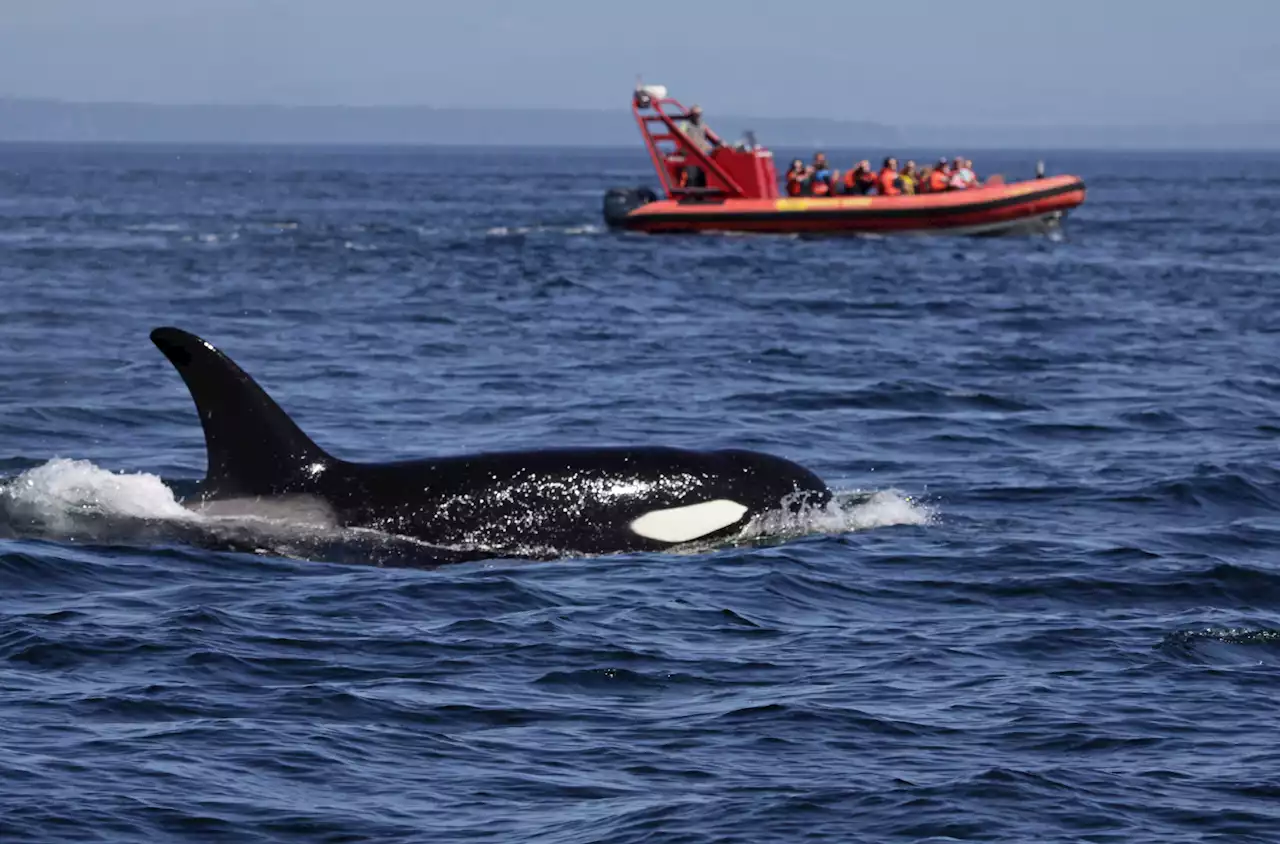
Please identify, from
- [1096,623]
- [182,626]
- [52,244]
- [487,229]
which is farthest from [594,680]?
[487,229]

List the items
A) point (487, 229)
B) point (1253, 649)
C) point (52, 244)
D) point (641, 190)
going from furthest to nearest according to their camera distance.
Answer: point (487, 229), point (641, 190), point (52, 244), point (1253, 649)

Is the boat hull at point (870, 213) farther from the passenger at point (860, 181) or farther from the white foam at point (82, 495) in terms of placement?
the white foam at point (82, 495)

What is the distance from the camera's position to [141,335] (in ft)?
87.6

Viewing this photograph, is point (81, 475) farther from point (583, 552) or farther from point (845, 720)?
point (845, 720)

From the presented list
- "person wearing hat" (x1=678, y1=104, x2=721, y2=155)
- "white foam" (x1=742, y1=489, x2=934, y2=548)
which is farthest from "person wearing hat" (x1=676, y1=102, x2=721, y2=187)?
"white foam" (x1=742, y1=489, x2=934, y2=548)

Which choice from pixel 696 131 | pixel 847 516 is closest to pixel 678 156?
pixel 696 131

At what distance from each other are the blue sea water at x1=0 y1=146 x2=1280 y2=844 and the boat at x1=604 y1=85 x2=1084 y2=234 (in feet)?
78.3

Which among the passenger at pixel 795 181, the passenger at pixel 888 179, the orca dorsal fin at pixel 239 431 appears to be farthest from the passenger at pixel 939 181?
the orca dorsal fin at pixel 239 431

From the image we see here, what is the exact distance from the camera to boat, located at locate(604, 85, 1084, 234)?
5025cm

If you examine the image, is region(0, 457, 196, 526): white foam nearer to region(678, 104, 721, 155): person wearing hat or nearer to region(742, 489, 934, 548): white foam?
region(742, 489, 934, 548): white foam

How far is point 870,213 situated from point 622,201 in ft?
21.8

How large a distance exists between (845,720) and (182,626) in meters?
3.53

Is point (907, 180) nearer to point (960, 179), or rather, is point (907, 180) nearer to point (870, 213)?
point (960, 179)

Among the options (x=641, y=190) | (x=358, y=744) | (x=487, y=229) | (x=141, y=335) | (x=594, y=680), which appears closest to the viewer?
(x=358, y=744)
